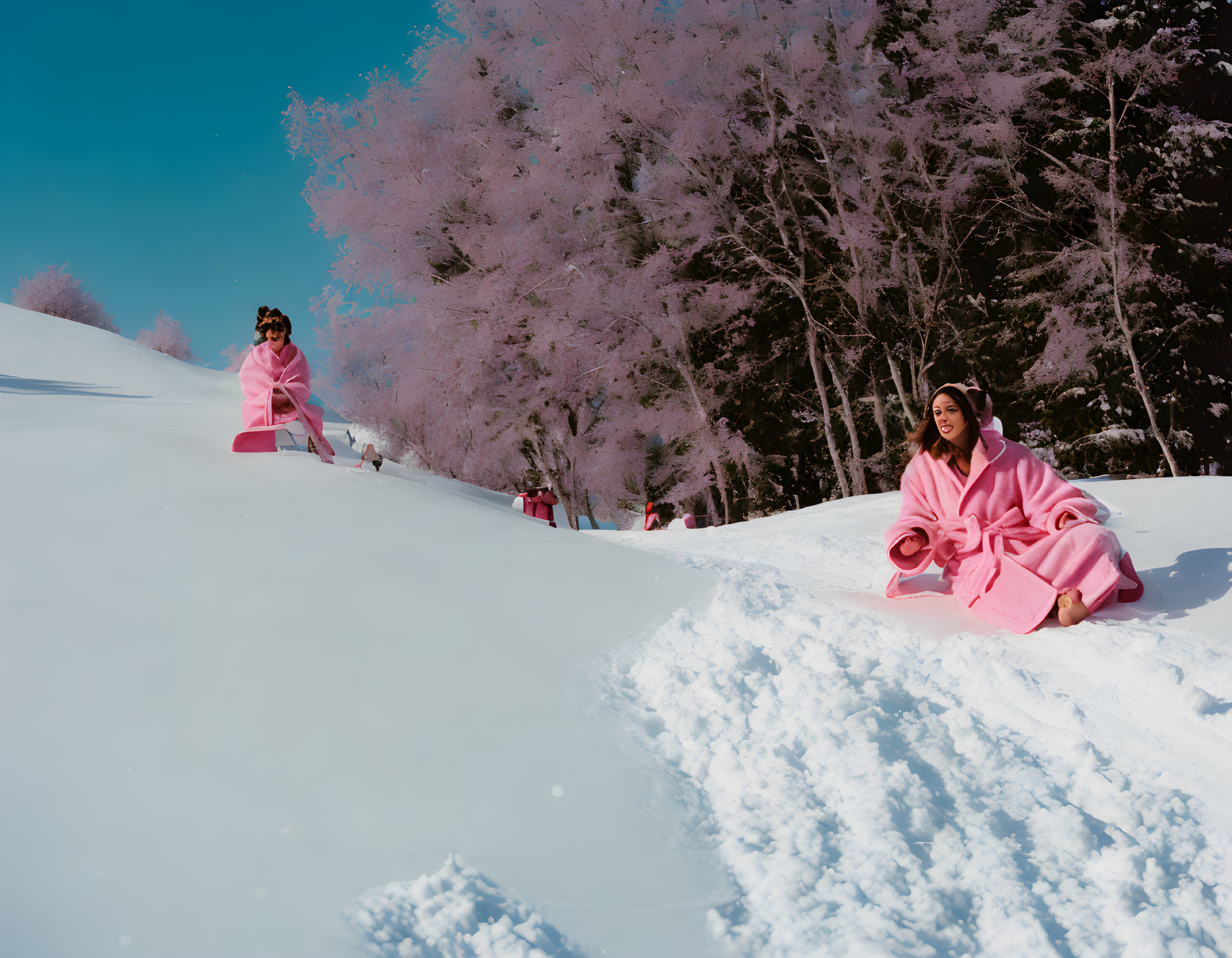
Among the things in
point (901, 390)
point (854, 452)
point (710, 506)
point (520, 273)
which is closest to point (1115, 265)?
point (901, 390)

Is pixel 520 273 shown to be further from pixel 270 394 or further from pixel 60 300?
pixel 60 300

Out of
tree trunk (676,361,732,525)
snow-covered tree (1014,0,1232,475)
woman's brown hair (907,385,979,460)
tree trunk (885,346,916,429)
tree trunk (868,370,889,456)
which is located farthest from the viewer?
tree trunk (868,370,889,456)

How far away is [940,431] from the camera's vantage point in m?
3.49

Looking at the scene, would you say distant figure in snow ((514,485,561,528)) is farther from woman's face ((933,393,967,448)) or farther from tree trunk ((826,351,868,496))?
woman's face ((933,393,967,448))

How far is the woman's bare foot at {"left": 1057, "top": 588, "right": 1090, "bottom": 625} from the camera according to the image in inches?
119

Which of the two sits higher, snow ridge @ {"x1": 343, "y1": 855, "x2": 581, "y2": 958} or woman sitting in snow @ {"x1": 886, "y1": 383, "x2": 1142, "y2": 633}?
woman sitting in snow @ {"x1": 886, "y1": 383, "x2": 1142, "y2": 633}

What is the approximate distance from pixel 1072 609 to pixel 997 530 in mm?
423

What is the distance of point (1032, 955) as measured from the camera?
158 centimetres

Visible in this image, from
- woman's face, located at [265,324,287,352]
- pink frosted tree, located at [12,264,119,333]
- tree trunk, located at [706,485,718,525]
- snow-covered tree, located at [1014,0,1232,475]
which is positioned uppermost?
pink frosted tree, located at [12,264,119,333]

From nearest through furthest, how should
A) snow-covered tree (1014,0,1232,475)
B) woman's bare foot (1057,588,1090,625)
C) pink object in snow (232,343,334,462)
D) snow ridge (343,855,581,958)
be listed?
1. snow ridge (343,855,581,958)
2. woman's bare foot (1057,588,1090,625)
3. pink object in snow (232,343,334,462)
4. snow-covered tree (1014,0,1232,475)

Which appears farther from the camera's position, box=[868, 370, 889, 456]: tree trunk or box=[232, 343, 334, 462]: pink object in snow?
box=[868, 370, 889, 456]: tree trunk

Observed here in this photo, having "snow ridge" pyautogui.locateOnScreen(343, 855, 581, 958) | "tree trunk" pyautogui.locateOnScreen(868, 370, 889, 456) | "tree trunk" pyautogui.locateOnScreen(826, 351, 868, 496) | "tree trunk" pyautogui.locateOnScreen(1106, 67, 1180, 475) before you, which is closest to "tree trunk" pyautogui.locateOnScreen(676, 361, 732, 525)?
"tree trunk" pyautogui.locateOnScreen(826, 351, 868, 496)

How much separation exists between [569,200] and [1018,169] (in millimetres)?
6395

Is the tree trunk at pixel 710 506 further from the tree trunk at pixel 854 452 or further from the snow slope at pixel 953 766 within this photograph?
the snow slope at pixel 953 766
